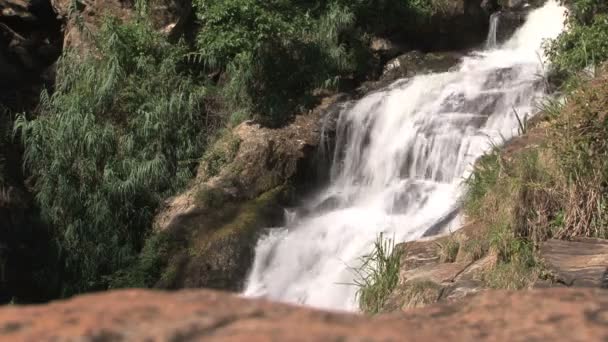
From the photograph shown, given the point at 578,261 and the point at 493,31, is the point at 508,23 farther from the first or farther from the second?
the point at 578,261

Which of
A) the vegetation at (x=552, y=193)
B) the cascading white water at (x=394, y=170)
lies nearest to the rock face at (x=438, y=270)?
the vegetation at (x=552, y=193)

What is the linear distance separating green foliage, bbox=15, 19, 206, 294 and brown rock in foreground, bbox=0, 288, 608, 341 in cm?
993

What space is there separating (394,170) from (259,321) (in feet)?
31.9

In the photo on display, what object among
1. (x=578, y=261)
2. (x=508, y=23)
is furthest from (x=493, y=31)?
(x=578, y=261)

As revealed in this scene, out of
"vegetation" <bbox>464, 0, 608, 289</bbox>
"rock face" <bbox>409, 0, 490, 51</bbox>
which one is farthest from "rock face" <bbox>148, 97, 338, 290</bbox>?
"vegetation" <bbox>464, 0, 608, 289</bbox>

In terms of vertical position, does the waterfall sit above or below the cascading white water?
above

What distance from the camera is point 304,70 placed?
1328 centimetres

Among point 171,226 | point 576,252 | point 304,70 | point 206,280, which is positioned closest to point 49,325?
point 576,252

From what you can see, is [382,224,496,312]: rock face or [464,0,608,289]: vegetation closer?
[382,224,496,312]: rock face

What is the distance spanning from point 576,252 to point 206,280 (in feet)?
18.4

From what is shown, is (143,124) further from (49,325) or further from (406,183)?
(49,325)

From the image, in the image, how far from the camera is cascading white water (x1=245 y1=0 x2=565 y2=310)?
31.2 ft

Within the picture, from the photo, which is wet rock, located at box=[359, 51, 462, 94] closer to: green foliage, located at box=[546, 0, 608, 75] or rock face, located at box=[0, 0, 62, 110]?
green foliage, located at box=[546, 0, 608, 75]

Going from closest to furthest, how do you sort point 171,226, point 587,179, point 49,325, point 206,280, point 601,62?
point 49,325, point 587,179, point 601,62, point 206,280, point 171,226
